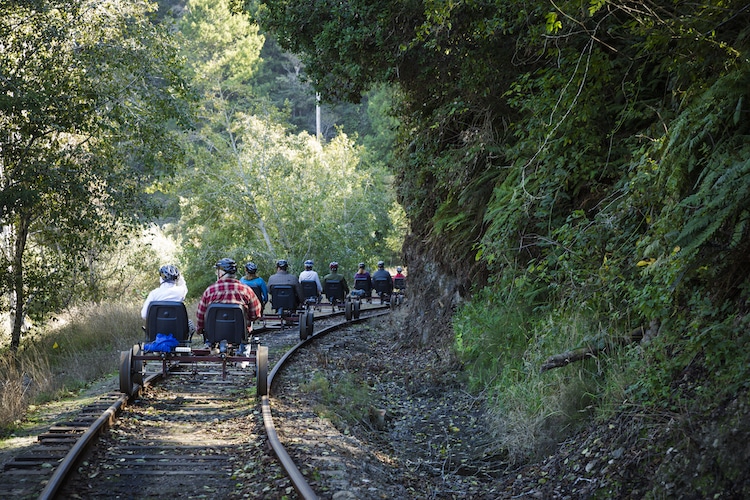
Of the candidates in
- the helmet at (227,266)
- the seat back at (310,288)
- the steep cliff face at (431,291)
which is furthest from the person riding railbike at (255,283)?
the helmet at (227,266)

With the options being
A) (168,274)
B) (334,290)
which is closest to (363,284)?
(334,290)

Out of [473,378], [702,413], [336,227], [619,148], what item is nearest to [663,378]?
[702,413]

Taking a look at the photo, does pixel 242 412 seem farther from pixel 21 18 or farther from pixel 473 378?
pixel 21 18

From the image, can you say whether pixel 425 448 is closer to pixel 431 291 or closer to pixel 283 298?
pixel 431 291

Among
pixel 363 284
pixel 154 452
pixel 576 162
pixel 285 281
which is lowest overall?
pixel 154 452

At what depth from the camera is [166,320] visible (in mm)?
9727

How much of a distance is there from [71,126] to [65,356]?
4.64 m

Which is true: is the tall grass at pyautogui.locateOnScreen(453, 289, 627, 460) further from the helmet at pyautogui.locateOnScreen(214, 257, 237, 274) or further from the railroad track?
the helmet at pyautogui.locateOnScreen(214, 257, 237, 274)

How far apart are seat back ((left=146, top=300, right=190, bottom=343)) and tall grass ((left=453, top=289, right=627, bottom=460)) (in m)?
4.04

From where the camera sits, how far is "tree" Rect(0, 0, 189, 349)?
44.0ft

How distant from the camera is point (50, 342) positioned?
16.2m

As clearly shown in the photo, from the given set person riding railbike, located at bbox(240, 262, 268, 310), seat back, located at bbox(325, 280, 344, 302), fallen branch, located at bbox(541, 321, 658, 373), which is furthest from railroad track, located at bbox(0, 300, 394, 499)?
seat back, located at bbox(325, 280, 344, 302)

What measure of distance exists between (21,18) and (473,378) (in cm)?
1025

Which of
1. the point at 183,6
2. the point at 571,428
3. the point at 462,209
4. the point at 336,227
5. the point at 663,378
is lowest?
the point at 571,428
